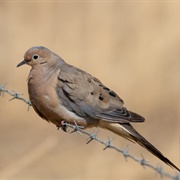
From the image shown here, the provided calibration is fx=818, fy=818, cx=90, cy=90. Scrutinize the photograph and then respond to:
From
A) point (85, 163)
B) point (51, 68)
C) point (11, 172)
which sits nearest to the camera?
point (51, 68)

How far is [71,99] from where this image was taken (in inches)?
288

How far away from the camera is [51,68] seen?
24.4ft

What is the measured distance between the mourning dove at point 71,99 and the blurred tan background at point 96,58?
375cm

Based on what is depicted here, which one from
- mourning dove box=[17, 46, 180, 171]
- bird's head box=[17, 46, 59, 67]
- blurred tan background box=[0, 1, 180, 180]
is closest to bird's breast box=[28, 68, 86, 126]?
mourning dove box=[17, 46, 180, 171]

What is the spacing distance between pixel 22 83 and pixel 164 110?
83.6 inches

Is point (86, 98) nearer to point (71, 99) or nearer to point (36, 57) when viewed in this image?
point (71, 99)

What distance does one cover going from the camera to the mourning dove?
7.19m

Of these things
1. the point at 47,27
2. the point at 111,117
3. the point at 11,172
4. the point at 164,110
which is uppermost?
the point at 47,27

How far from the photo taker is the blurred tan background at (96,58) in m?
11.6

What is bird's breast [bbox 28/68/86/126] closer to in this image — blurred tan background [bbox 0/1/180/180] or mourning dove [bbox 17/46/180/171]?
mourning dove [bbox 17/46/180/171]

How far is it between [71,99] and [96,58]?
450 centimetres

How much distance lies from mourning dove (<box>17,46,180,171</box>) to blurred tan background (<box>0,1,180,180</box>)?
375 cm

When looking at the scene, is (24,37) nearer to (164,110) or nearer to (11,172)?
(164,110)

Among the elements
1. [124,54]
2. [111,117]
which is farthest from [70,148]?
[111,117]
